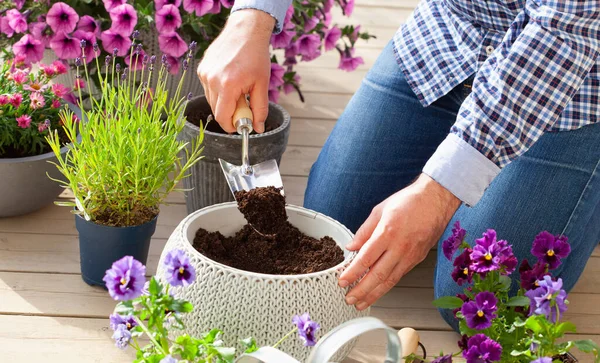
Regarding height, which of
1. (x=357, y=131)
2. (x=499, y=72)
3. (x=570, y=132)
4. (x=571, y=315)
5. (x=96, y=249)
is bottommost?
(x=571, y=315)

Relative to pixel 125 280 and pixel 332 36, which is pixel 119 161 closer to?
pixel 125 280

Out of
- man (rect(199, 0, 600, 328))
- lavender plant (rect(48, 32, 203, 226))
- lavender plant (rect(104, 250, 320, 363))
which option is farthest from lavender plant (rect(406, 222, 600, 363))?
lavender plant (rect(48, 32, 203, 226))

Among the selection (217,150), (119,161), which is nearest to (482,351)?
(119,161)

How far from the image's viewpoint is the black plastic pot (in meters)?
1.63

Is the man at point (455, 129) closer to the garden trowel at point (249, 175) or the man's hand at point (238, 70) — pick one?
the man's hand at point (238, 70)

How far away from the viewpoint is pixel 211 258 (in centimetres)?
150

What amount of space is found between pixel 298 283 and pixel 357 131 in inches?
26.8

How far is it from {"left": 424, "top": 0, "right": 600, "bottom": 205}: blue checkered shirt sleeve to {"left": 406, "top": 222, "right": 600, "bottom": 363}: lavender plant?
120 millimetres

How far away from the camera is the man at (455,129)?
4.57 feet

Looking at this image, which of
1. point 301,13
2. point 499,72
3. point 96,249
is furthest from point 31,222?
point 499,72

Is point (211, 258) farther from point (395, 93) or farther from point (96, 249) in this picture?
point (395, 93)

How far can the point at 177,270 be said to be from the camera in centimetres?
112

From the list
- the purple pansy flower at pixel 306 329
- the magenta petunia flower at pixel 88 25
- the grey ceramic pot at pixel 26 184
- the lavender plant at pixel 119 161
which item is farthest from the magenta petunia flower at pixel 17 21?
the purple pansy flower at pixel 306 329

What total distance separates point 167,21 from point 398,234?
3.36 feet
